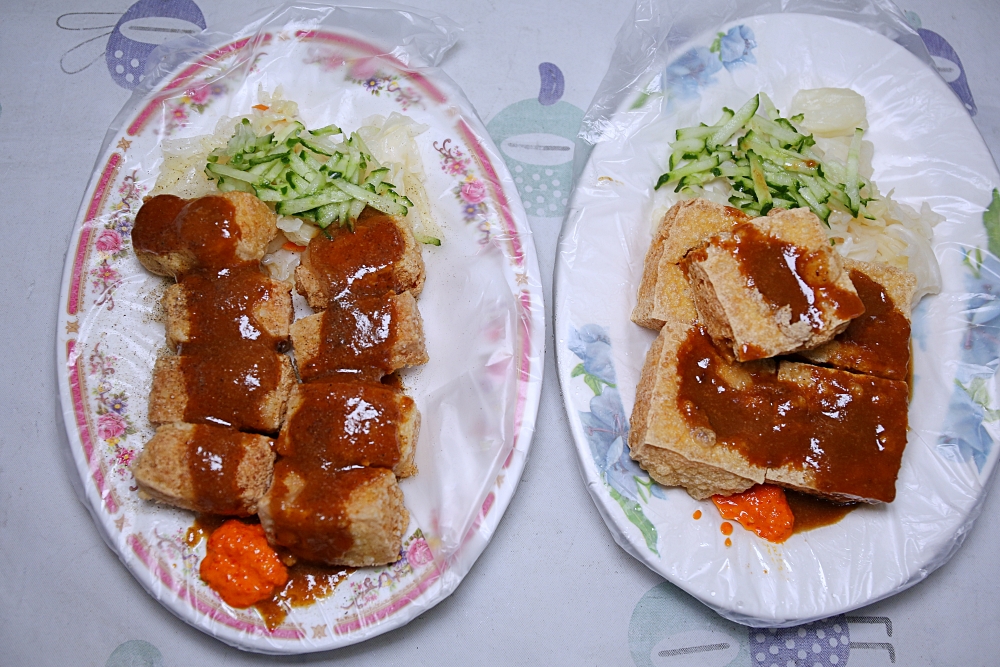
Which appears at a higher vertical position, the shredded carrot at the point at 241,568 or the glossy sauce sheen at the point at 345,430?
the glossy sauce sheen at the point at 345,430

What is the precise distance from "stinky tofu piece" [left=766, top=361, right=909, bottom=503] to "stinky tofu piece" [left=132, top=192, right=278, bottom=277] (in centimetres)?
282

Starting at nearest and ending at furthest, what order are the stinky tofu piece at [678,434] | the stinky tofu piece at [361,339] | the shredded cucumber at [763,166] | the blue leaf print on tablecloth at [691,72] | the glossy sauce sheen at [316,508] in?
the glossy sauce sheen at [316,508], the stinky tofu piece at [678,434], the stinky tofu piece at [361,339], the shredded cucumber at [763,166], the blue leaf print on tablecloth at [691,72]

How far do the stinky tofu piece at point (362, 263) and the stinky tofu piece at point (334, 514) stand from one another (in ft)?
2.96

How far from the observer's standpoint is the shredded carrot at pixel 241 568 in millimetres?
3203

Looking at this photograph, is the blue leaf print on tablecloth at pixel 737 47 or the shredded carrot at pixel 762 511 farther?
the blue leaf print on tablecloth at pixel 737 47

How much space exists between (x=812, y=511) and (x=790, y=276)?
128cm

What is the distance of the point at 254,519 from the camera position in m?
3.32

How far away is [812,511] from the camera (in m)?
3.52

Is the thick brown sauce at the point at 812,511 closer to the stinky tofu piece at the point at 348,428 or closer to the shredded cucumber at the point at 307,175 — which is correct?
the stinky tofu piece at the point at 348,428

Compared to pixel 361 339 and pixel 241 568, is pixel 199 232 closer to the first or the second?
pixel 361 339

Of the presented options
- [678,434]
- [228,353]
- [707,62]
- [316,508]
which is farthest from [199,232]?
[707,62]

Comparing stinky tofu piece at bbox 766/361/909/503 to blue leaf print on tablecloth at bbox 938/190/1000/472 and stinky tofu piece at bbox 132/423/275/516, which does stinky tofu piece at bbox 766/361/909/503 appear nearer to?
blue leaf print on tablecloth at bbox 938/190/1000/472


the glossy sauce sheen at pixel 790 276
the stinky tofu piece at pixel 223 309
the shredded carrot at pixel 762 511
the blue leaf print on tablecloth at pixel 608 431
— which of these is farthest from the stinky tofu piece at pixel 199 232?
the shredded carrot at pixel 762 511

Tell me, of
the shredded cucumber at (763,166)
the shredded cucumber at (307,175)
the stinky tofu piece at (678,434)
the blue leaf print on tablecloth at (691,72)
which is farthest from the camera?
the blue leaf print on tablecloth at (691,72)
